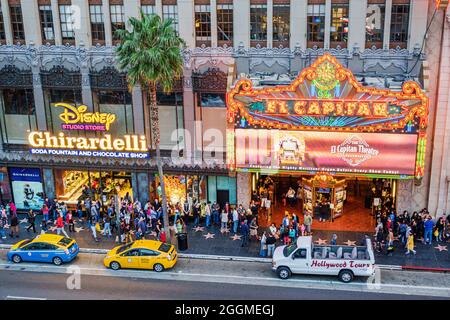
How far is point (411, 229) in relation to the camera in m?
34.4

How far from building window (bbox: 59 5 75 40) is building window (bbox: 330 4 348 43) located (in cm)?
1716

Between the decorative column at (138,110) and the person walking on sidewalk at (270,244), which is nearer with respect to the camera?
the person walking on sidewalk at (270,244)

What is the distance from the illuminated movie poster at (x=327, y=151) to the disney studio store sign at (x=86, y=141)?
757 cm

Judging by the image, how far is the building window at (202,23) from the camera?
3606cm

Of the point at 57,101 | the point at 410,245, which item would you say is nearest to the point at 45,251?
the point at 57,101

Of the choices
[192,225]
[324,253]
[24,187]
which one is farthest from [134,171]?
[324,253]

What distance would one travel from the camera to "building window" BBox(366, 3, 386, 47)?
113ft

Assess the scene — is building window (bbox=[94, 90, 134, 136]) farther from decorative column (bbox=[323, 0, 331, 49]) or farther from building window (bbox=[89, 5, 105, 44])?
decorative column (bbox=[323, 0, 331, 49])

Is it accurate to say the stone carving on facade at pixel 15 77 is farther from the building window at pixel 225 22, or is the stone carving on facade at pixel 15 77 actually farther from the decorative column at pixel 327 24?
the decorative column at pixel 327 24

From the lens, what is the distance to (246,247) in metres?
34.7

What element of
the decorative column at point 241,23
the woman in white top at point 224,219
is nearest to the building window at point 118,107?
the decorative column at point 241,23

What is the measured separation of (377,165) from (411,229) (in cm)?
452

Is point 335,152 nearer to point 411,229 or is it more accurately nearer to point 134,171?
point 411,229

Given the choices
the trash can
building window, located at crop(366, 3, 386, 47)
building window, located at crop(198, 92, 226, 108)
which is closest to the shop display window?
the trash can
